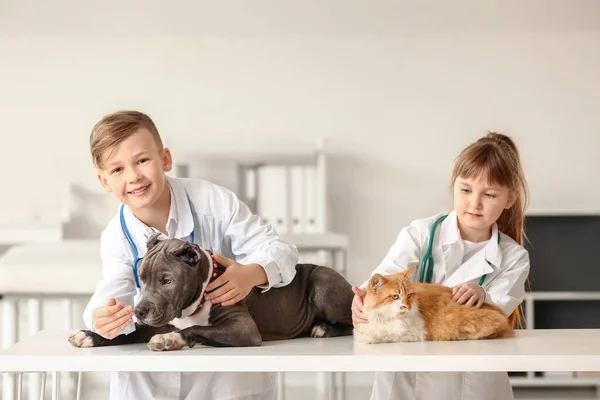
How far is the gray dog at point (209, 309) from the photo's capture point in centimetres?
125

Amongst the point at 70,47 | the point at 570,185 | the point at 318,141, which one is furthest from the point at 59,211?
the point at 570,185

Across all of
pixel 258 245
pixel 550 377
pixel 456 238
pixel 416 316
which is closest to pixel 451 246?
pixel 456 238

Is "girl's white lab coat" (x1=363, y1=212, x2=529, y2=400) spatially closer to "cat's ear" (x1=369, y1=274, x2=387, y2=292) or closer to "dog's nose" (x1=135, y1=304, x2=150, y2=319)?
"cat's ear" (x1=369, y1=274, x2=387, y2=292)

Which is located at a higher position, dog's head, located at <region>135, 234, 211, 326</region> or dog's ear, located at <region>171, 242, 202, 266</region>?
dog's ear, located at <region>171, 242, 202, 266</region>

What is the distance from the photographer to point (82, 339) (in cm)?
129

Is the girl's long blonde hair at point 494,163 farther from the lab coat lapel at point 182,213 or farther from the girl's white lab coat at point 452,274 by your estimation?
the lab coat lapel at point 182,213

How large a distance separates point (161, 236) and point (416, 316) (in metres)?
0.47

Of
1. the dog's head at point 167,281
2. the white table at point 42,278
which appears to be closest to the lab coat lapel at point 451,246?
the dog's head at point 167,281

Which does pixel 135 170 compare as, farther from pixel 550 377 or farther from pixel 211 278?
pixel 550 377

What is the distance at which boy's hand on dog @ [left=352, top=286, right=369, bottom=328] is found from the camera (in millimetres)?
1348

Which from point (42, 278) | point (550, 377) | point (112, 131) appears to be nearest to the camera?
point (112, 131)

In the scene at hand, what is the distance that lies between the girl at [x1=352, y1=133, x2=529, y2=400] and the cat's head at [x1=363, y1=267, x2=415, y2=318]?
25 centimetres

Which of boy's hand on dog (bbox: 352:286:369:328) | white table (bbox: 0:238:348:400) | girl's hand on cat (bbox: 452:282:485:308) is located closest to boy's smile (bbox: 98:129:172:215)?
boy's hand on dog (bbox: 352:286:369:328)

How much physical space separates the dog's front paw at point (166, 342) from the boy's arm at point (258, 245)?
20 centimetres
